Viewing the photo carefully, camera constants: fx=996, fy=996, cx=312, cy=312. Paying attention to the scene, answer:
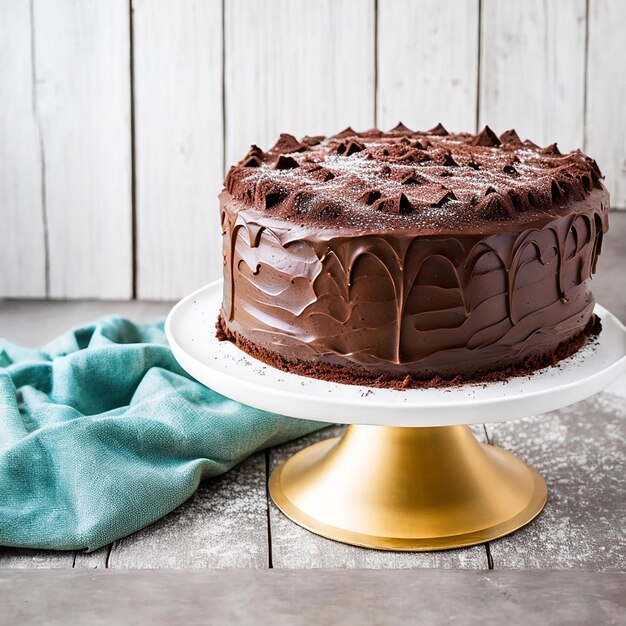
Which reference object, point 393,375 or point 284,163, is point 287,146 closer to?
point 284,163

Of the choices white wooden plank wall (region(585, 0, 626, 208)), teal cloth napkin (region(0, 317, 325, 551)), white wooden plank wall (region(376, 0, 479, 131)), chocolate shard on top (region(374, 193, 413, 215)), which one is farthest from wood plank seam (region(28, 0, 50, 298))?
chocolate shard on top (region(374, 193, 413, 215))

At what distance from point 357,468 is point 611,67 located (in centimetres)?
155

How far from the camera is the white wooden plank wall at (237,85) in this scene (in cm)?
281

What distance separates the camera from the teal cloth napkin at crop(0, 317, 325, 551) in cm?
176

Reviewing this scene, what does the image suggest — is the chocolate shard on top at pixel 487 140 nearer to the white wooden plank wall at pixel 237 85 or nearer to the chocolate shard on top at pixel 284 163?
the chocolate shard on top at pixel 284 163

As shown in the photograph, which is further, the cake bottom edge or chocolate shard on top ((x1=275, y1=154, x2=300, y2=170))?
chocolate shard on top ((x1=275, y1=154, x2=300, y2=170))

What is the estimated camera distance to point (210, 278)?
3.06 meters

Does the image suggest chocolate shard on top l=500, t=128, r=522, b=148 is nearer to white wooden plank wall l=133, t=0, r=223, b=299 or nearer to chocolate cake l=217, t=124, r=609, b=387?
chocolate cake l=217, t=124, r=609, b=387

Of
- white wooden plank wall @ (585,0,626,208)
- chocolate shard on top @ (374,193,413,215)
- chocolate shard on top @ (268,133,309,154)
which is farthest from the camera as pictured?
white wooden plank wall @ (585,0,626,208)

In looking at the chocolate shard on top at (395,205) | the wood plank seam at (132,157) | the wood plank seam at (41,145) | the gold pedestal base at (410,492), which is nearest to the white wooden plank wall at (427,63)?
the wood plank seam at (132,157)

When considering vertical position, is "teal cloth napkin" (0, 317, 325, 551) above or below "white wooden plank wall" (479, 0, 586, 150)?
below

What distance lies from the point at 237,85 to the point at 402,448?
1.41 metres

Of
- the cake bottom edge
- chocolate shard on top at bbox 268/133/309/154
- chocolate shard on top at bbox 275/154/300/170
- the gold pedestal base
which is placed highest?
chocolate shard on top at bbox 268/133/309/154

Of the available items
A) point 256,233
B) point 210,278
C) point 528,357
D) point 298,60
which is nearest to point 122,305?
point 210,278
